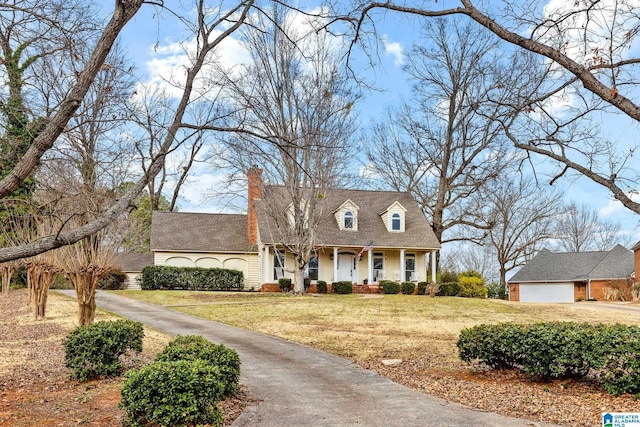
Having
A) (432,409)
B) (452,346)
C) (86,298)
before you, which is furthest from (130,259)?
(432,409)

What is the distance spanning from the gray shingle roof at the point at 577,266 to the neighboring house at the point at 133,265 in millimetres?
26716

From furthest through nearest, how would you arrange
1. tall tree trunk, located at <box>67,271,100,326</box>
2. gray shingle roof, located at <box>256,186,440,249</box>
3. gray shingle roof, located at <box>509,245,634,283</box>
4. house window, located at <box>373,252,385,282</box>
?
gray shingle roof, located at <box>509,245,634,283</box>
house window, located at <box>373,252,385,282</box>
gray shingle roof, located at <box>256,186,440,249</box>
tall tree trunk, located at <box>67,271,100,326</box>

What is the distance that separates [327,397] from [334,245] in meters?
25.4

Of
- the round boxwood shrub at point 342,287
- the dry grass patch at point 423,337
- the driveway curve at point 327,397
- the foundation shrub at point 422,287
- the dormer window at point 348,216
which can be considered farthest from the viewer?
the dormer window at point 348,216

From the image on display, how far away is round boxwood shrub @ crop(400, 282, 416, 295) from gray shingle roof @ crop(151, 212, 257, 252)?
931cm

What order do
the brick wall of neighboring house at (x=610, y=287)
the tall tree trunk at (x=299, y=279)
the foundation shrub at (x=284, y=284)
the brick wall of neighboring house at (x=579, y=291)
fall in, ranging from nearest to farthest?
the tall tree trunk at (x=299, y=279) → the foundation shrub at (x=284, y=284) → the brick wall of neighboring house at (x=610, y=287) → the brick wall of neighboring house at (x=579, y=291)

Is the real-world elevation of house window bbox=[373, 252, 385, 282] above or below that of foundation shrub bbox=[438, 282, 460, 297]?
above

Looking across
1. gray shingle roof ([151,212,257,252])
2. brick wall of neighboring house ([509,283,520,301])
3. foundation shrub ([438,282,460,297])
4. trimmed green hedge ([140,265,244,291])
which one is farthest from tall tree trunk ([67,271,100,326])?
brick wall of neighboring house ([509,283,520,301])

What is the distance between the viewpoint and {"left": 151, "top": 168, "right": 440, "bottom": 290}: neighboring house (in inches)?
1339

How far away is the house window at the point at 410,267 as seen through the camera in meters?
35.7

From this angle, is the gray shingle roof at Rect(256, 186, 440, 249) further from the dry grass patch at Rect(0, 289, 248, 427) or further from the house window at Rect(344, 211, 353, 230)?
the dry grass patch at Rect(0, 289, 248, 427)

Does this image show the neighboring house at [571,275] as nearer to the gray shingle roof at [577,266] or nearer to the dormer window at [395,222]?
the gray shingle roof at [577,266]

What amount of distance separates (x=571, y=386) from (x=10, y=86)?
33.0 ft

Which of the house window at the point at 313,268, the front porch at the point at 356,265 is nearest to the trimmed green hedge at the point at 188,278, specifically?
the front porch at the point at 356,265
